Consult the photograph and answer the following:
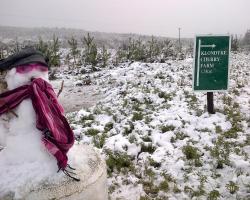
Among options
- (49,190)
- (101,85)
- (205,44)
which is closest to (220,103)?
(205,44)

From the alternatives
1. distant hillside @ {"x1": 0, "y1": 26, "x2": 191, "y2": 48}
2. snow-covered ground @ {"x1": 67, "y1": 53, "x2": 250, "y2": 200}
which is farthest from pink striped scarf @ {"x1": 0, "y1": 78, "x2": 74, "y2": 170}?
distant hillside @ {"x1": 0, "y1": 26, "x2": 191, "y2": 48}

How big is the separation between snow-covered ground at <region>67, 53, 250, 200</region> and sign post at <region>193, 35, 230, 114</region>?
0.50m

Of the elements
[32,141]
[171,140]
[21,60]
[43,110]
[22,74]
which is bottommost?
[171,140]

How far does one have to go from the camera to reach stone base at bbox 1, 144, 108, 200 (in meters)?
2.59

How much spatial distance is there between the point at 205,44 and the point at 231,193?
298 cm

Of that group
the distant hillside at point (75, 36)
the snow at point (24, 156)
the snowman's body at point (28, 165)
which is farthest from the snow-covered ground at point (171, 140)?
the distant hillside at point (75, 36)

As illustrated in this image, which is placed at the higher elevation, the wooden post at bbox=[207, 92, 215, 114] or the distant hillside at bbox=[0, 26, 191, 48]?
the distant hillside at bbox=[0, 26, 191, 48]

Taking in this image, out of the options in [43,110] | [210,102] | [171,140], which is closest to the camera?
[43,110]

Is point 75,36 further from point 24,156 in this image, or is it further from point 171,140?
point 24,156

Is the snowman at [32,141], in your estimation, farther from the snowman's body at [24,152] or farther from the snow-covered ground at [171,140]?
the snow-covered ground at [171,140]

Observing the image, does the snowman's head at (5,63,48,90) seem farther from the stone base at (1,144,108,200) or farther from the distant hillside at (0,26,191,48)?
the distant hillside at (0,26,191,48)

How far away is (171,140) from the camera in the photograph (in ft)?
17.4

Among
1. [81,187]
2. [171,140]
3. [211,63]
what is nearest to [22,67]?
[81,187]

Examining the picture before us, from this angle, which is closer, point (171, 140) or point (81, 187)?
point (81, 187)
